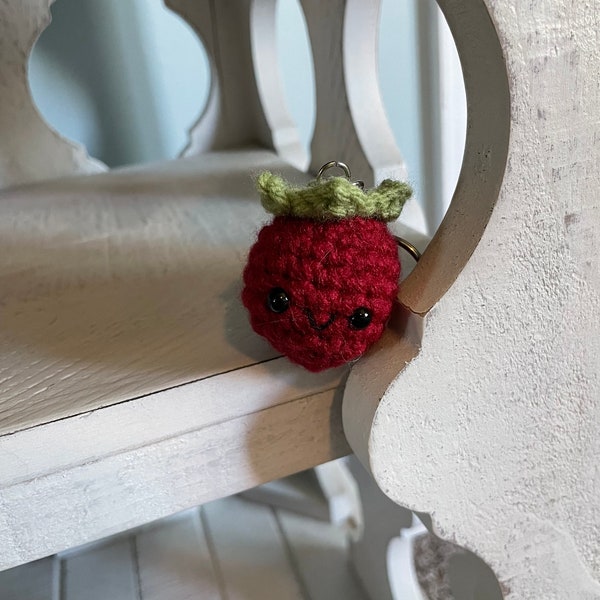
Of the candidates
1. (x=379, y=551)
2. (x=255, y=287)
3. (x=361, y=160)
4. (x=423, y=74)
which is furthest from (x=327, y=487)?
(x=423, y=74)

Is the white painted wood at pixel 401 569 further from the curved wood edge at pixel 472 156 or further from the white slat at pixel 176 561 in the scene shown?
the curved wood edge at pixel 472 156

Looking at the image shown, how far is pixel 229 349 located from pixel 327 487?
1.61ft

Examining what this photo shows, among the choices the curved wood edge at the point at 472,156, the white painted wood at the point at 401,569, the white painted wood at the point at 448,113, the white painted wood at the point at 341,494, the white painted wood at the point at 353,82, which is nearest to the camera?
the curved wood edge at the point at 472,156

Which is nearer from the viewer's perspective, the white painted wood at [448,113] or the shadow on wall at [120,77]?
the shadow on wall at [120,77]

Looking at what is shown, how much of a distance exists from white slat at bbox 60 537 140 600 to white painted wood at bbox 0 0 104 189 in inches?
16.8

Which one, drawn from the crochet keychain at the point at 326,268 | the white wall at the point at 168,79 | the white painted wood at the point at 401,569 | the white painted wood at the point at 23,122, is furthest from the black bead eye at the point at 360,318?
the white wall at the point at 168,79

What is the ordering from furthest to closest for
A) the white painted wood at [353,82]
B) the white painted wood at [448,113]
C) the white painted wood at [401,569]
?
the white painted wood at [448,113]
the white painted wood at [401,569]
the white painted wood at [353,82]

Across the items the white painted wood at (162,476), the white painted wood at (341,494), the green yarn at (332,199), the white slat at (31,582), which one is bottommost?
the white slat at (31,582)

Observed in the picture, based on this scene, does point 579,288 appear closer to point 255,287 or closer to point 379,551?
point 255,287

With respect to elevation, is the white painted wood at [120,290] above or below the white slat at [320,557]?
above

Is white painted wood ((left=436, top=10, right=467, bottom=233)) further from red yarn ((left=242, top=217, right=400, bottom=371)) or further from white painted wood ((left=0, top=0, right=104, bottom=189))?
red yarn ((left=242, top=217, right=400, bottom=371))

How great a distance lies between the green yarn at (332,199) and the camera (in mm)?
264

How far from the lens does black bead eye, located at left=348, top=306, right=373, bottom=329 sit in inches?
10.7

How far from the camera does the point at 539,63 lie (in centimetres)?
24
